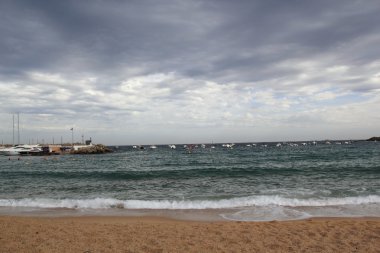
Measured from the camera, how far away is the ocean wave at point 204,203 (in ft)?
46.1

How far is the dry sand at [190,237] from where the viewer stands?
758 cm

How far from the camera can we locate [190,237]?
28.0 ft

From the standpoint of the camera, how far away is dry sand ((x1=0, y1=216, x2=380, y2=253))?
24.9 feet

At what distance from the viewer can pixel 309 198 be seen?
15.3 m

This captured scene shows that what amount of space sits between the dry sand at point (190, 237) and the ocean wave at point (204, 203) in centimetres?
389

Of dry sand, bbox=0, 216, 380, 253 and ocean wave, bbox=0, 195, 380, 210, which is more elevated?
dry sand, bbox=0, 216, 380, 253

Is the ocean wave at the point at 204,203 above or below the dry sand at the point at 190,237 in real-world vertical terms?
below

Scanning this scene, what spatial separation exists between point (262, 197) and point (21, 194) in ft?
43.6

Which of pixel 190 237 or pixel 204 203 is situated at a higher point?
pixel 190 237

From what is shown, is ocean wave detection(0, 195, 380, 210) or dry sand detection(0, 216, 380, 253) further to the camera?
ocean wave detection(0, 195, 380, 210)

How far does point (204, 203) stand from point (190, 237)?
5.98m

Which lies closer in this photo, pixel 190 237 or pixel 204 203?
pixel 190 237

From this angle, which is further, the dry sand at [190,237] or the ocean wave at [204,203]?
the ocean wave at [204,203]

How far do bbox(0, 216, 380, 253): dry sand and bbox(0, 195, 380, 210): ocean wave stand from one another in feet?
12.8
